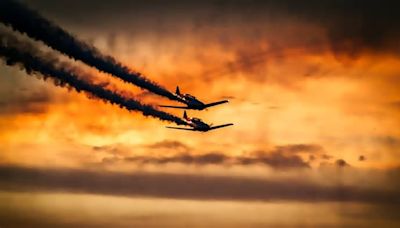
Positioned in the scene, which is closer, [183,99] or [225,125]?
[183,99]

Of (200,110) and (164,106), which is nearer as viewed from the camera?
(164,106)

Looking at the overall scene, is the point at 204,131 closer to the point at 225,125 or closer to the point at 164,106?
the point at 225,125

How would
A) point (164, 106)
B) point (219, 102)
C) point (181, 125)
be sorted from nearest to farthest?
point (164, 106)
point (219, 102)
point (181, 125)

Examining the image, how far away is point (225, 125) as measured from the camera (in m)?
78.9

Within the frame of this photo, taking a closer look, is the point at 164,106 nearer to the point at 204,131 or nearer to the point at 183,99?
the point at 183,99

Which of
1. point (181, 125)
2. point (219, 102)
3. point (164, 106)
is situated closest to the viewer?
point (164, 106)

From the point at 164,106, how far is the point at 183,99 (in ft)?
15.4

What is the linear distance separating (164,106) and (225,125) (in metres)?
11.2

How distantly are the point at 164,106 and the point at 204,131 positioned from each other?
11296mm

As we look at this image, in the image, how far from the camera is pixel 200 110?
7525cm

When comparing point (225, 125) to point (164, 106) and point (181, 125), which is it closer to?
point (181, 125)

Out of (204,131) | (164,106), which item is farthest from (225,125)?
(164,106)

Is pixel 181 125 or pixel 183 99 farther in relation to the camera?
pixel 181 125

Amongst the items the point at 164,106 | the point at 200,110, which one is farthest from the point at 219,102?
the point at 164,106
